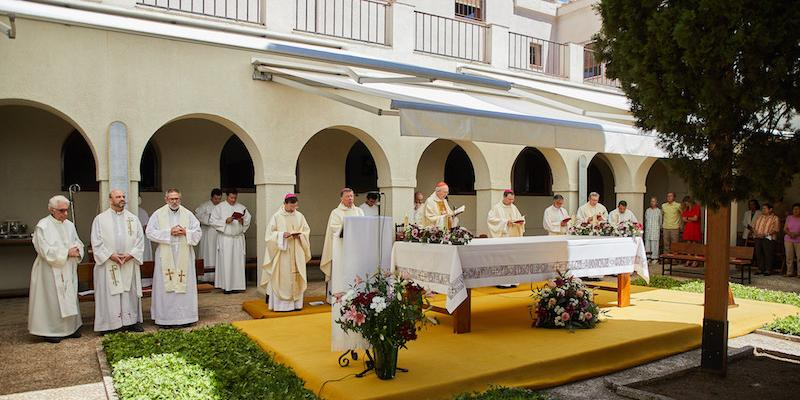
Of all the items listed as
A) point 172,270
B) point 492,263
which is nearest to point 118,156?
point 172,270

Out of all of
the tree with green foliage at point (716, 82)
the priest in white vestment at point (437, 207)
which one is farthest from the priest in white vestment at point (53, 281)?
the tree with green foliage at point (716, 82)

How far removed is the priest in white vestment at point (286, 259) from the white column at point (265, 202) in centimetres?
84

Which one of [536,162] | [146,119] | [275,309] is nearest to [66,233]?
[146,119]

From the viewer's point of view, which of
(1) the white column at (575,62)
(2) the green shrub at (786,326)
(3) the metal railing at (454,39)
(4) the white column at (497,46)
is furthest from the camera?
(1) the white column at (575,62)

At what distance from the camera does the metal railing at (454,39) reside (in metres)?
13.4

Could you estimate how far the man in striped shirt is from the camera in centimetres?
1447

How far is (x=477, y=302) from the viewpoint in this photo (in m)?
9.40

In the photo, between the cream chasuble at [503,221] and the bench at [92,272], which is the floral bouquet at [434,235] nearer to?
the bench at [92,272]

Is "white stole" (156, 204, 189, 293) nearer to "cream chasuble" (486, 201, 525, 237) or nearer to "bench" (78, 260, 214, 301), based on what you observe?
"bench" (78, 260, 214, 301)

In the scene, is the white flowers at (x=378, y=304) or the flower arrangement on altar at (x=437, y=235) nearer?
the white flowers at (x=378, y=304)

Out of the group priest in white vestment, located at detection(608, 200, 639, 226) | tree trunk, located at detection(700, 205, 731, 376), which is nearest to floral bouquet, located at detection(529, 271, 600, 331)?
tree trunk, located at detection(700, 205, 731, 376)

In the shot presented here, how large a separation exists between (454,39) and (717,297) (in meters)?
9.15

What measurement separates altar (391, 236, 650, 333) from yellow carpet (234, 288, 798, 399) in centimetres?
54

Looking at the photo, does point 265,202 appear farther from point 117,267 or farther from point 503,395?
point 503,395
